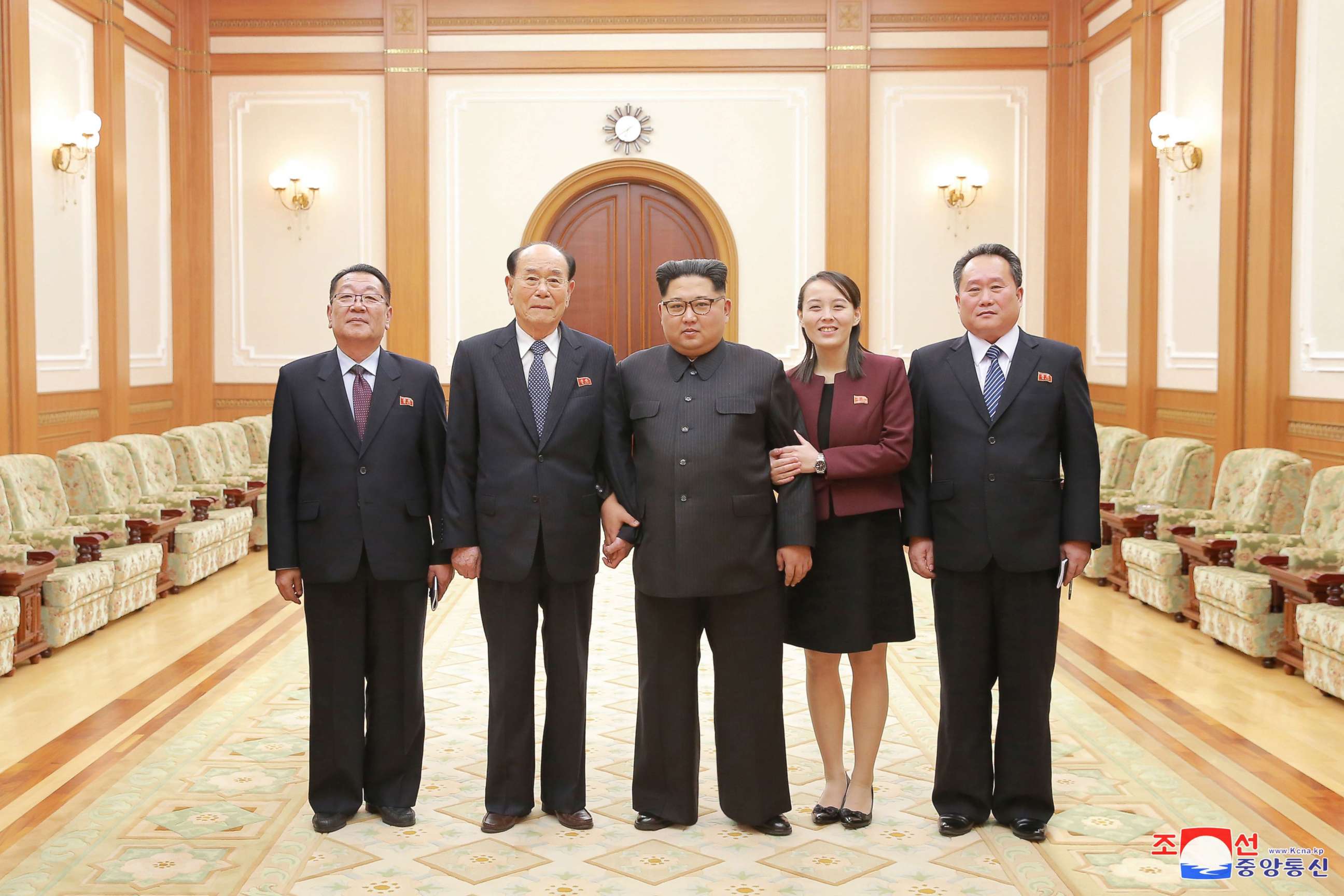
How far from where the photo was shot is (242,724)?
4.45 m

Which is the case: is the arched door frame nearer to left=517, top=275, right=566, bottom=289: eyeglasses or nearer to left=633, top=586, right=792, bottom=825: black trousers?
left=517, top=275, right=566, bottom=289: eyeglasses

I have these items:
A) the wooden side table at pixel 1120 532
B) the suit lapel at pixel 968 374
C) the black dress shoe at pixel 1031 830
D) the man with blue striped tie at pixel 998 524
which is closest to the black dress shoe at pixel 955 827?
the man with blue striped tie at pixel 998 524

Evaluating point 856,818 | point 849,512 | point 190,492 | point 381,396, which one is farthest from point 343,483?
point 190,492

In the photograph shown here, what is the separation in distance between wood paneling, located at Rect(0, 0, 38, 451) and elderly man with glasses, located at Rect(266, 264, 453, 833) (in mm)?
4702

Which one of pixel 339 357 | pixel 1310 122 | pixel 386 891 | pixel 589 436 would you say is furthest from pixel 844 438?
pixel 1310 122

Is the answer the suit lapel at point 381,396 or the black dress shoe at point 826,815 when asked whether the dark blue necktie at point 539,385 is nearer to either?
the suit lapel at point 381,396

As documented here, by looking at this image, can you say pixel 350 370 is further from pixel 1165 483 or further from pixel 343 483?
pixel 1165 483

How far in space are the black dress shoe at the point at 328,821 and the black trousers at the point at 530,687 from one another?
1.39ft

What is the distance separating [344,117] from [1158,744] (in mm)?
8365

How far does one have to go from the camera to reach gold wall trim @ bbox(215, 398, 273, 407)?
33.6ft

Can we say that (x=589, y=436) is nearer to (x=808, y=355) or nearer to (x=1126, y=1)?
(x=808, y=355)

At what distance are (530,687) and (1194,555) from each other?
4.04 m

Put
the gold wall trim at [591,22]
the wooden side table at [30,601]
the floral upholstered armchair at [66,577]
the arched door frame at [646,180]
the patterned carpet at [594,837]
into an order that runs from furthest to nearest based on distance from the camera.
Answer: the arched door frame at [646,180] < the gold wall trim at [591,22] < the floral upholstered armchair at [66,577] < the wooden side table at [30,601] < the patterned carpet at [594,837]

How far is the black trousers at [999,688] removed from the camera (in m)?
3.24
